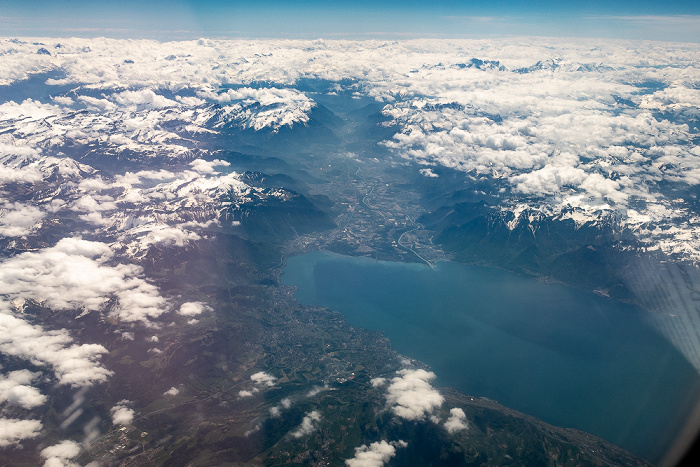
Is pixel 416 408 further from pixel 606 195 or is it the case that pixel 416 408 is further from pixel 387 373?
pixel 606 195

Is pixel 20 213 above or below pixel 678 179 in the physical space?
below

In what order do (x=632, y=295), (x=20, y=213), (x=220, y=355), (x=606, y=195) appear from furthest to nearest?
(x=606, y=195), (x=20, y=213), (x=632, y=295), (x=220, y=355)

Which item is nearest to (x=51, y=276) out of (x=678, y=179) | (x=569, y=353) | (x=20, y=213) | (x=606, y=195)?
(x=20, y=213)

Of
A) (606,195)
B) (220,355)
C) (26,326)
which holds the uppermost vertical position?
(606,195)

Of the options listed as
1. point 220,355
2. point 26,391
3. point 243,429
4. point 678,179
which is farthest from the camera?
point 678,179

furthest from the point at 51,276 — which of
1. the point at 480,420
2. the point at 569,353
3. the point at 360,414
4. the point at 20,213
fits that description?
the point at 569,353

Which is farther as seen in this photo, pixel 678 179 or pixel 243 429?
pixel 678 179

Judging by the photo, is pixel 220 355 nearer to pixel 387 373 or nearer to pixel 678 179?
pixel 387 373
